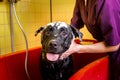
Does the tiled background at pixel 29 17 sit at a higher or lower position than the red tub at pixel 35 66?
higher

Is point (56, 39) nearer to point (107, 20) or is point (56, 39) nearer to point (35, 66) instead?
point (107, 20)

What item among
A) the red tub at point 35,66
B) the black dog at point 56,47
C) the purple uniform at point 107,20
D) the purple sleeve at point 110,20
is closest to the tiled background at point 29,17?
the red tub at point 35,66

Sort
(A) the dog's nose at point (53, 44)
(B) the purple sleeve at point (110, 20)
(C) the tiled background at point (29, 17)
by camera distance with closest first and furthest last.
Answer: (A) the dog's nose at point (53, 44), (B) the purple sleeve at point (110, 20), (C) the tiled background at point (29, 17)

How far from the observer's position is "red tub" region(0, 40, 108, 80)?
83cm

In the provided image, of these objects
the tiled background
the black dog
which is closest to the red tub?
Answer: the black dog

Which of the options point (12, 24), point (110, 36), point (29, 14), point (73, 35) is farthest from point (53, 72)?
point (29, 14)

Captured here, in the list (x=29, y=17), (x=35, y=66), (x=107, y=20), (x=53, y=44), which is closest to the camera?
(x=53, y=44)

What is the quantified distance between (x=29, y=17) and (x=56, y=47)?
805 mm

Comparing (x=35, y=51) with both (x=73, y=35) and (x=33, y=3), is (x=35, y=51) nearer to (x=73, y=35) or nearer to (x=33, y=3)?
(x=73, y=35)

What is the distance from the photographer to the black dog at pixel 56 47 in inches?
32.0

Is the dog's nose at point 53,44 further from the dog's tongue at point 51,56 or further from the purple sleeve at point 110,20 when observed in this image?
the purple sleeve at point 110,20

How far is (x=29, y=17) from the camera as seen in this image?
154 cm

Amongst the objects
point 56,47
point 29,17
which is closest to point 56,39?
point 56,47

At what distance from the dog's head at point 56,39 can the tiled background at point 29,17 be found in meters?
0.51
